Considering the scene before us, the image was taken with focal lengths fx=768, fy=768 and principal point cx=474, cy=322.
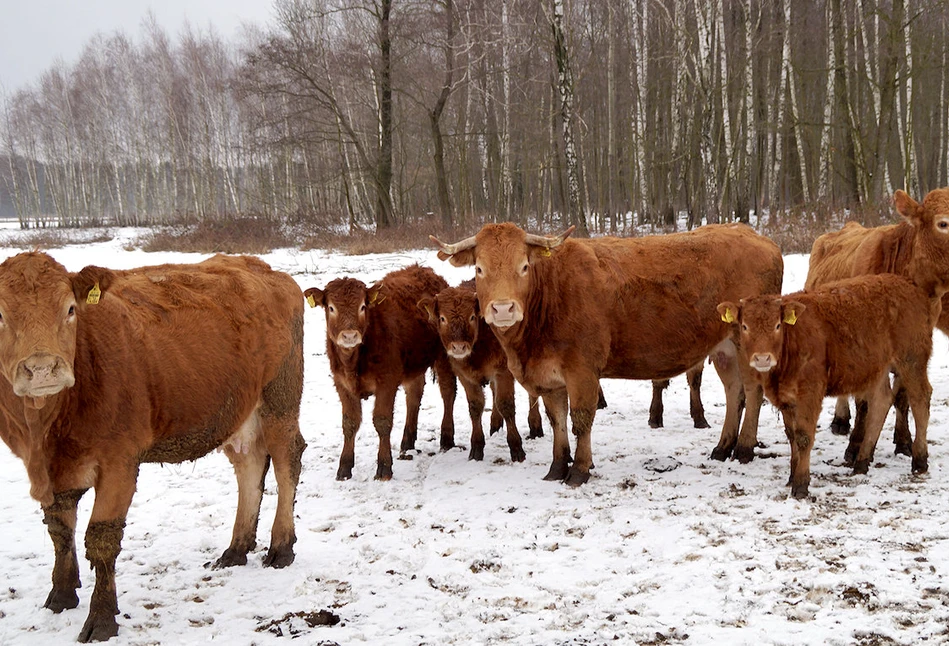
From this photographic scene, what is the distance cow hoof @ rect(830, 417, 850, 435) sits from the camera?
25.3 feet

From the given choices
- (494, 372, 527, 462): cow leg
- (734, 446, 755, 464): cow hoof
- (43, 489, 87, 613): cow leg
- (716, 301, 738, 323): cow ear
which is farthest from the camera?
(494, 372, 527, 462): cow leg

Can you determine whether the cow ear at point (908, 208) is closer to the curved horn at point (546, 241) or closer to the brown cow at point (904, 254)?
the brown cow at point (904, 254)

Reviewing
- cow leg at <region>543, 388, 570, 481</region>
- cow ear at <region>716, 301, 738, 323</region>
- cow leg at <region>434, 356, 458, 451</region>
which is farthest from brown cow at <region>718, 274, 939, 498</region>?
cow leg at <region>434, 356, 458, 451</region>

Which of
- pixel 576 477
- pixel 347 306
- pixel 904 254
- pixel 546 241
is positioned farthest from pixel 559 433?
pixel 904 254

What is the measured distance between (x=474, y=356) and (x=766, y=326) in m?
2.85

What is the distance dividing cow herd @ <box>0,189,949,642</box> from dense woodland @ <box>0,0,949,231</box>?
38.7ft

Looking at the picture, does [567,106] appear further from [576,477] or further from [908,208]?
[576,477]

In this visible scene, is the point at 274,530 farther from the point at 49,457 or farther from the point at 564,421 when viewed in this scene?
the point at 564,421

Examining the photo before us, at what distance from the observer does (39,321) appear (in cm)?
372

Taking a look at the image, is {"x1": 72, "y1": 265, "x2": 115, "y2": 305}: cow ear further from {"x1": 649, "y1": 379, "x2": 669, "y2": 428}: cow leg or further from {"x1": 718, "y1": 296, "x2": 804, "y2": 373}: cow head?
{"x1": 649, "y1": 379, "x2": 669, "y2": 428}: cow leg

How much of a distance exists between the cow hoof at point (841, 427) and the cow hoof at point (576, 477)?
290 centimetres

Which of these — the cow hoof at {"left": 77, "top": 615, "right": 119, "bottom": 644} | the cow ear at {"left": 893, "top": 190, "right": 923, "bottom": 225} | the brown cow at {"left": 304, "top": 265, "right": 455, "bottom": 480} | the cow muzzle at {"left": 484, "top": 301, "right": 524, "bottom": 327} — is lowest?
the cow hoof at {"left": 77, "top": 615, "right": 119, "bottom": 644}

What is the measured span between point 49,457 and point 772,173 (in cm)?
3012

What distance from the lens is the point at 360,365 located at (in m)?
7.32
